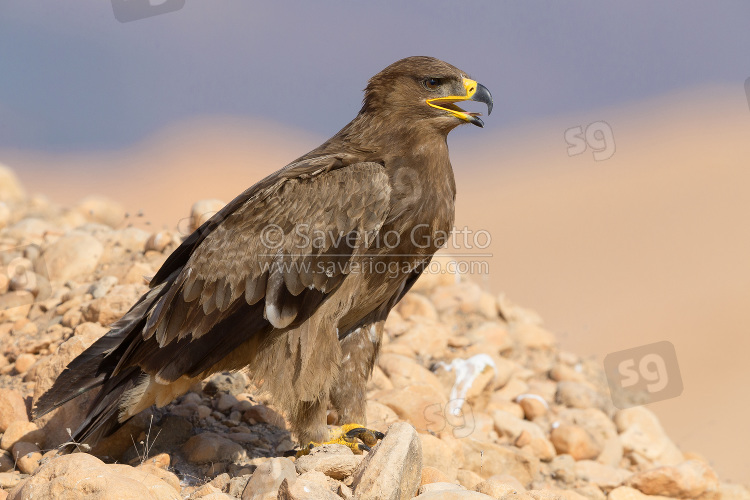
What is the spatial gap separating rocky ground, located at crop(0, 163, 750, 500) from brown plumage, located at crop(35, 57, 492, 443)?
44 cm

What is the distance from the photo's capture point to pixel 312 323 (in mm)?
5195

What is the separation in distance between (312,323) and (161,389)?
3.86 feet

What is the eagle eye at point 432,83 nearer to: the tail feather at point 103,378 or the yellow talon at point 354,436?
the tail feather at point 103,378

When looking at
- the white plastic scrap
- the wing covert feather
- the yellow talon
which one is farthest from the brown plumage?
the white plastic scrap

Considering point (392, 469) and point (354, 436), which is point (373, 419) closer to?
point (354, 436)

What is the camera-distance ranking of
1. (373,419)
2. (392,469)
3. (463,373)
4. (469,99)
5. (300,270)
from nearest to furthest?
(392,469) → (300,270) → (469,99) → (373,419) → (463,373)

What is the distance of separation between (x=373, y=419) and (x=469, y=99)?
2.87m

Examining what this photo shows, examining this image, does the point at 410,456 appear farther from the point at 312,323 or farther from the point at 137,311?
the point at 137,311

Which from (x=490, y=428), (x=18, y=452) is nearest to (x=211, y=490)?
(x=18, y=452)

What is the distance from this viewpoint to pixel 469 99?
220 inches

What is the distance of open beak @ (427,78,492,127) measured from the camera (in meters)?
5.55

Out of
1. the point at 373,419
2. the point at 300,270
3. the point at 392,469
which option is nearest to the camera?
the point at 392,469

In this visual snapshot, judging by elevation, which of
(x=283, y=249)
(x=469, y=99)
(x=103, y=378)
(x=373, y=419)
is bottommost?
(x=373, y=419)

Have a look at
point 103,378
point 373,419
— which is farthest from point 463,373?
point 103,378
